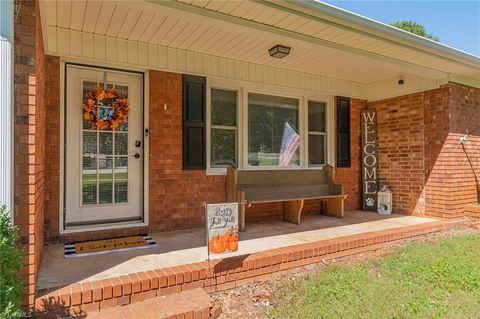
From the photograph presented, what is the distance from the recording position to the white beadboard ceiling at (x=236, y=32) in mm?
3207

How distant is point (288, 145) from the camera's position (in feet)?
19.2

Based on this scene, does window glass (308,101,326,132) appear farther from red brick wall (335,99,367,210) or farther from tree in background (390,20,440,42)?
tree in background (390,20,440,42)

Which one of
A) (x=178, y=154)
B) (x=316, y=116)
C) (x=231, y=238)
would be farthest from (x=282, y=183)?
(x=231, y=238)

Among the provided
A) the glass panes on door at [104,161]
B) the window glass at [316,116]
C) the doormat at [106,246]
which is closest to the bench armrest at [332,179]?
the window glass at [316,116]

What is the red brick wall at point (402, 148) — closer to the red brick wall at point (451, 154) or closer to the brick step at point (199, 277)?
the red brick wall at point (451, 154)

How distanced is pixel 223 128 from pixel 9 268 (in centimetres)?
353

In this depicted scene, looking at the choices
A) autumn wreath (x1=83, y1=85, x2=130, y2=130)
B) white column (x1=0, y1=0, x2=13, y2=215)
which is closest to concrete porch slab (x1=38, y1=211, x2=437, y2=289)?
white column (x1=0, y1=0, x2=13, y2=215)

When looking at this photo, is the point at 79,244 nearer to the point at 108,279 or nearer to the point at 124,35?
the point at 108,279

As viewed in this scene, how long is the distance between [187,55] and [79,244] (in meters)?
2.86

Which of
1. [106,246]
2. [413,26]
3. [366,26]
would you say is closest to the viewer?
[366,26]

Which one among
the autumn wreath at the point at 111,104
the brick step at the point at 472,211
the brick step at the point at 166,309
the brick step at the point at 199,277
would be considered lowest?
the brick step at the point at 166,309

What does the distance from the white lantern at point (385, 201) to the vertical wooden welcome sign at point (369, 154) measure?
0.18m

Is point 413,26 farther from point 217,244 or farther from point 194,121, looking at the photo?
point 217,244

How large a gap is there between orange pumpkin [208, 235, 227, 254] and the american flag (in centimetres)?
280
